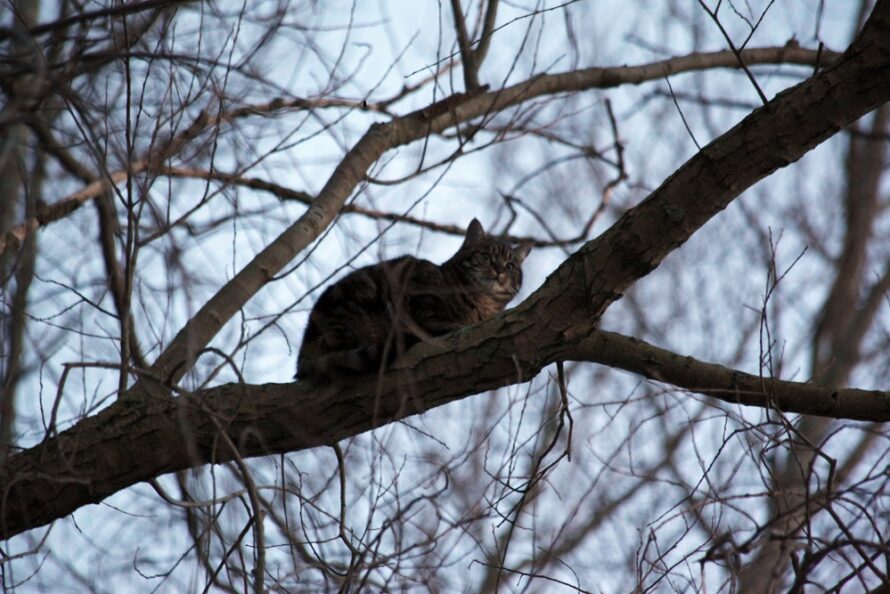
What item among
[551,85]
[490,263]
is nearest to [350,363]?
[551,85]

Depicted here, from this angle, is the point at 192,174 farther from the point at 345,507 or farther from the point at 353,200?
the point at 345,507

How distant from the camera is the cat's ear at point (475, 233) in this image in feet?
18.3

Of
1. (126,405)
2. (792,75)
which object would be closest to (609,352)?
(126,405)

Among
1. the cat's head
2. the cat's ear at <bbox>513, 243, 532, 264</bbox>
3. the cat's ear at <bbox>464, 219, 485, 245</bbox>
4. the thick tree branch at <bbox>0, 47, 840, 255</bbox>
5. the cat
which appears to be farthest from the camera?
the cat's ear at <bbox>513, 243, 532, 264</bbox>

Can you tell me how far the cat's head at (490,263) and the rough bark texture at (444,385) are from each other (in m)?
2.09

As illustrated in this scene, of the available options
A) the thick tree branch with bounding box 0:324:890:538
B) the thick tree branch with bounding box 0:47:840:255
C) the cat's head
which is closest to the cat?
the cat's head

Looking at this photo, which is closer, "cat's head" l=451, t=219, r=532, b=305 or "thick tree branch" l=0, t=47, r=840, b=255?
"thick tree branch" l=0, t=47, r=840, b=255

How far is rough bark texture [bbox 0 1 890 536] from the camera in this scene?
286 centimetres

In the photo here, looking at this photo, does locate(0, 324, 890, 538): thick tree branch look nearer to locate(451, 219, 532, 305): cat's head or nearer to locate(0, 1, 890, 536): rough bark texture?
locate(0, 1, 890, 536): rough bark texture

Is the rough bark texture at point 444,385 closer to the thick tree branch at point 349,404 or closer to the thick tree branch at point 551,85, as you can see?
the thick tree branch at point 349,404

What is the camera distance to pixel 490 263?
5551mm

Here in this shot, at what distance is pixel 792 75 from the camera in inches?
213

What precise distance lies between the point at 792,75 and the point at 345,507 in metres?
3.93

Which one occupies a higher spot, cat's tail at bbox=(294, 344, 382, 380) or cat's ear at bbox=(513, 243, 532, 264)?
cat's ear at bbox=(513, 243, 532, 264)
